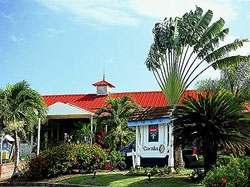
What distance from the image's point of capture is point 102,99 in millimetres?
27984

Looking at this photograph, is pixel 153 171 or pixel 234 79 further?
pixel 234 79

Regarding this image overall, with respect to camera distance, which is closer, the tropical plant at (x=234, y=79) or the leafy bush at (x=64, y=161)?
the leafy bush at (x=64, y=161)

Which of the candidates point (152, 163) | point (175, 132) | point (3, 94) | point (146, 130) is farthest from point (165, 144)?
point (3, 94)

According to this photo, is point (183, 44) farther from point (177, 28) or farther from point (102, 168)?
point (102, 168)

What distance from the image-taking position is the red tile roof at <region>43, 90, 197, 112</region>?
25.8 metres

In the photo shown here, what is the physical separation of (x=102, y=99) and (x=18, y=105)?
13.3m

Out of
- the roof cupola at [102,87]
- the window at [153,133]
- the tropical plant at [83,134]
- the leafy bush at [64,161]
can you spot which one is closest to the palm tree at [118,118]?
the tropical plant at [83,134]

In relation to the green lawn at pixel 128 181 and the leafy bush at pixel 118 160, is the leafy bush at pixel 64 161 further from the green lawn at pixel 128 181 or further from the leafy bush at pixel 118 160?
the green lawn at pixel 128 181

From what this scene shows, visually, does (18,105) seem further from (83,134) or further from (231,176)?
(231,176)

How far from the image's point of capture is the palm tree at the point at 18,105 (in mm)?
14816

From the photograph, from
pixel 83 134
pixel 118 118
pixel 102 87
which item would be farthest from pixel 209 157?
pixel 102 87

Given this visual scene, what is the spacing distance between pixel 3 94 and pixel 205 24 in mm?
11889

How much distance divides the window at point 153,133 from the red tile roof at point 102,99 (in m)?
12.1

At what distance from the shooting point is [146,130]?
43.5ft
